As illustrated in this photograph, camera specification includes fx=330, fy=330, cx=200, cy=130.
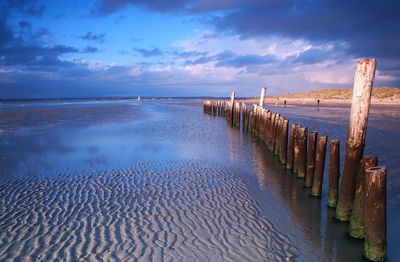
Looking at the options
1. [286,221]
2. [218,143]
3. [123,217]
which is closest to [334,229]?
[286,221]

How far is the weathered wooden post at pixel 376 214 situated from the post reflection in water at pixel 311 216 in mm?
316

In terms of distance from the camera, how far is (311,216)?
264 inches

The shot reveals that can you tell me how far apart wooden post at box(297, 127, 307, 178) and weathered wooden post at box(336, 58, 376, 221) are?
2788 millimetres

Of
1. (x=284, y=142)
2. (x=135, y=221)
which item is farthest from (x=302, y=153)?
(x=135, y=221)

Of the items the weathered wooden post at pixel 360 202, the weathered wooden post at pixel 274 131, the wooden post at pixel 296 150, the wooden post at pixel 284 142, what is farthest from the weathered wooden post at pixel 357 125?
the weathered wooden post at pixel 274 131

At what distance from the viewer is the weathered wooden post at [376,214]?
4.82 m

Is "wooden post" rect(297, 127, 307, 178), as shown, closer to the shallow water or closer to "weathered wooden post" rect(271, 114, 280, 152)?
the shallow water

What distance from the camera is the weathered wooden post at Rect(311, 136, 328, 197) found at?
7.59 m

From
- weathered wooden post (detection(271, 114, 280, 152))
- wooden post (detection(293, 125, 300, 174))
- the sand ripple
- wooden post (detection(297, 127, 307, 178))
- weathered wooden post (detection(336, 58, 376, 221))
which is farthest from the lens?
weathered wooden post (detection(271, 114, 280, 152))

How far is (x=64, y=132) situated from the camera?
754 inches

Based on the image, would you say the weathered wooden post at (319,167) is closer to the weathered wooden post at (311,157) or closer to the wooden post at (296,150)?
the weathered wooden post at (311,157)

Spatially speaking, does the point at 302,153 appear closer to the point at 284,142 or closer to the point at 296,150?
the point at 296,150

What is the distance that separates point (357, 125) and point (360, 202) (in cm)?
146

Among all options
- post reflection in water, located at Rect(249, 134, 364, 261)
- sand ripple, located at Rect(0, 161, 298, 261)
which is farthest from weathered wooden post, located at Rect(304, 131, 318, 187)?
sand ripple, located at Rect(0, 161, 298, 261)
